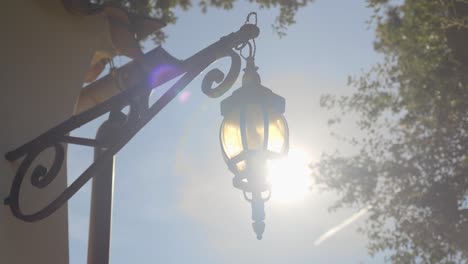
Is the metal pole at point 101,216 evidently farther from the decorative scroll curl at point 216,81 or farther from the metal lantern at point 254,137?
the metal lantern at point 254,137

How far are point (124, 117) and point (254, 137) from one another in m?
0.81

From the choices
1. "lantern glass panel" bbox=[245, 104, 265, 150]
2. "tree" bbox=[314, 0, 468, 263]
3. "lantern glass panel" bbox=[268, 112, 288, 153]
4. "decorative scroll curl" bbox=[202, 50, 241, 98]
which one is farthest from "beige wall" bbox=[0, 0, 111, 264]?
"tree" bbox=[314, 0, 468, 263]

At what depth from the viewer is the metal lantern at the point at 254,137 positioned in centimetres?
254

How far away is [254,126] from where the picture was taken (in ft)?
8.64

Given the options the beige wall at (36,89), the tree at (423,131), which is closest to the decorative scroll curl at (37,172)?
the beige wall at (36,89)

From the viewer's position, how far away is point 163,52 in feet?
9.66

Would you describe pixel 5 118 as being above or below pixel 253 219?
above

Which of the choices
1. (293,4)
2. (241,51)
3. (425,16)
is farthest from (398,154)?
(241,51)

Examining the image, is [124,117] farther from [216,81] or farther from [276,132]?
[276,132]

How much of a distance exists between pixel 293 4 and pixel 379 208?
16.6 feet

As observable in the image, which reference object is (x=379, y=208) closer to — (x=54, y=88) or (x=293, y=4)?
(x=293, y=4)

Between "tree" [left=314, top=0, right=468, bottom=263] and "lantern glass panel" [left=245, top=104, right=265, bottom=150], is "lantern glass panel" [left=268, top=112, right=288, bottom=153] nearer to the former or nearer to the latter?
"lantern glass panel" [left=245, top=104, right=265, bottom=150]

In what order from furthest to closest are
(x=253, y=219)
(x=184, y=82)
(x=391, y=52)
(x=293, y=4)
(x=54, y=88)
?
(x=391, y=52), (x=293, y=4), (x=54, y=88), (x=184, y=82), (x=253, y=219)

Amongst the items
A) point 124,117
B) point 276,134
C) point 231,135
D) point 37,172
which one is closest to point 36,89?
point 124,117
